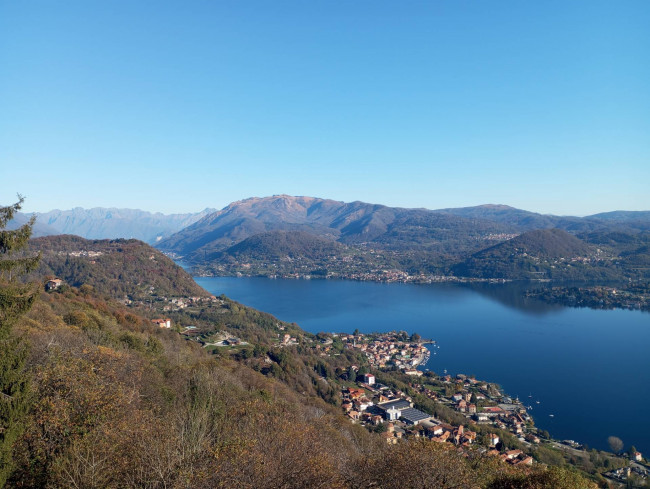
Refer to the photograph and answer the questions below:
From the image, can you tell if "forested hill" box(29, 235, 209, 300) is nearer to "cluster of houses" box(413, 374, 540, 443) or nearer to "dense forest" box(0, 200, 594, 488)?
"cluster of houses" box(413, 374, 540, 443)

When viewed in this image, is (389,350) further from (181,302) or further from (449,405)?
(181,302)

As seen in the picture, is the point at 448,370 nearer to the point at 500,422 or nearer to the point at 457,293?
the point at 500,422

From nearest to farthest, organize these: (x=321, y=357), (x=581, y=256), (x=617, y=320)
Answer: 1. (x=321, y=357)
2. (x=617, y=320)
3. (x=581, y=256)

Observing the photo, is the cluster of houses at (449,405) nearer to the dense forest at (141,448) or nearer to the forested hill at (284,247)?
the dense forest at (141,448)

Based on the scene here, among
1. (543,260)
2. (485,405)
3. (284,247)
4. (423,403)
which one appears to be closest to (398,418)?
(423,403)

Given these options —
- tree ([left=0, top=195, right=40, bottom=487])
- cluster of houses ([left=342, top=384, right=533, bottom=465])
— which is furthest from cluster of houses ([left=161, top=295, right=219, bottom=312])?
tree ([left=0, top=195, right=40, bottom=487])

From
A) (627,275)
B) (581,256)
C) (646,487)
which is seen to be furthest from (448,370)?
(581,256)
